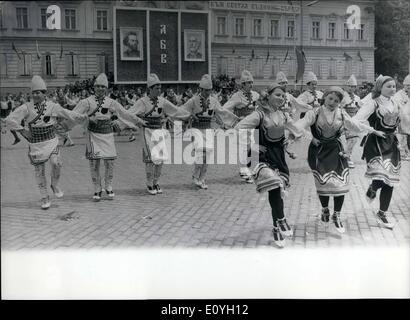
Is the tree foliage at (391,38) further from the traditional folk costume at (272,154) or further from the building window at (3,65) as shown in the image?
the building window at (3,65)

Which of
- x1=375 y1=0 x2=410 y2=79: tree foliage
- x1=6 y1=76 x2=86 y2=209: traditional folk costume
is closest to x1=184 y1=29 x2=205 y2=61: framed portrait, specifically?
x1=6 y1=76 x2=86 y2=209: traditional folk costume

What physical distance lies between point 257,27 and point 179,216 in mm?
4044

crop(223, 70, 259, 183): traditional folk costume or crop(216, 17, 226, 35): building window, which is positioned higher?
crop(216, 17, 226, 35): building window

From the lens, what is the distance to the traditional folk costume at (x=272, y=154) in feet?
17.8

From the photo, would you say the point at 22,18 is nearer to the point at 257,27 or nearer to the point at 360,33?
the point at 257,27

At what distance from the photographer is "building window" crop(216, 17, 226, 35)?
28.4 feet

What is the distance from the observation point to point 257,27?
8672 millimetres

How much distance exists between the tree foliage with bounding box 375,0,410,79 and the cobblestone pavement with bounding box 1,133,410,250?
2.02 metres

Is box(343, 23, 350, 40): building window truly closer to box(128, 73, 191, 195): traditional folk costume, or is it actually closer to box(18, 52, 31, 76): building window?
box(128, 73, 191, 195): traditional folk costume

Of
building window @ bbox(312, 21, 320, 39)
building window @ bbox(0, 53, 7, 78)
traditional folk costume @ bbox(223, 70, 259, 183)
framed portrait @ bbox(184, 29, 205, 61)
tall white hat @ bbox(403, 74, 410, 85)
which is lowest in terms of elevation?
traditional folk costume @ bbox(223, 70, 259, 183)

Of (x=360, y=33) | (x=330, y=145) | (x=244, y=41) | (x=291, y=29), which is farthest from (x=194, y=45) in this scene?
(x=330, y=145)
